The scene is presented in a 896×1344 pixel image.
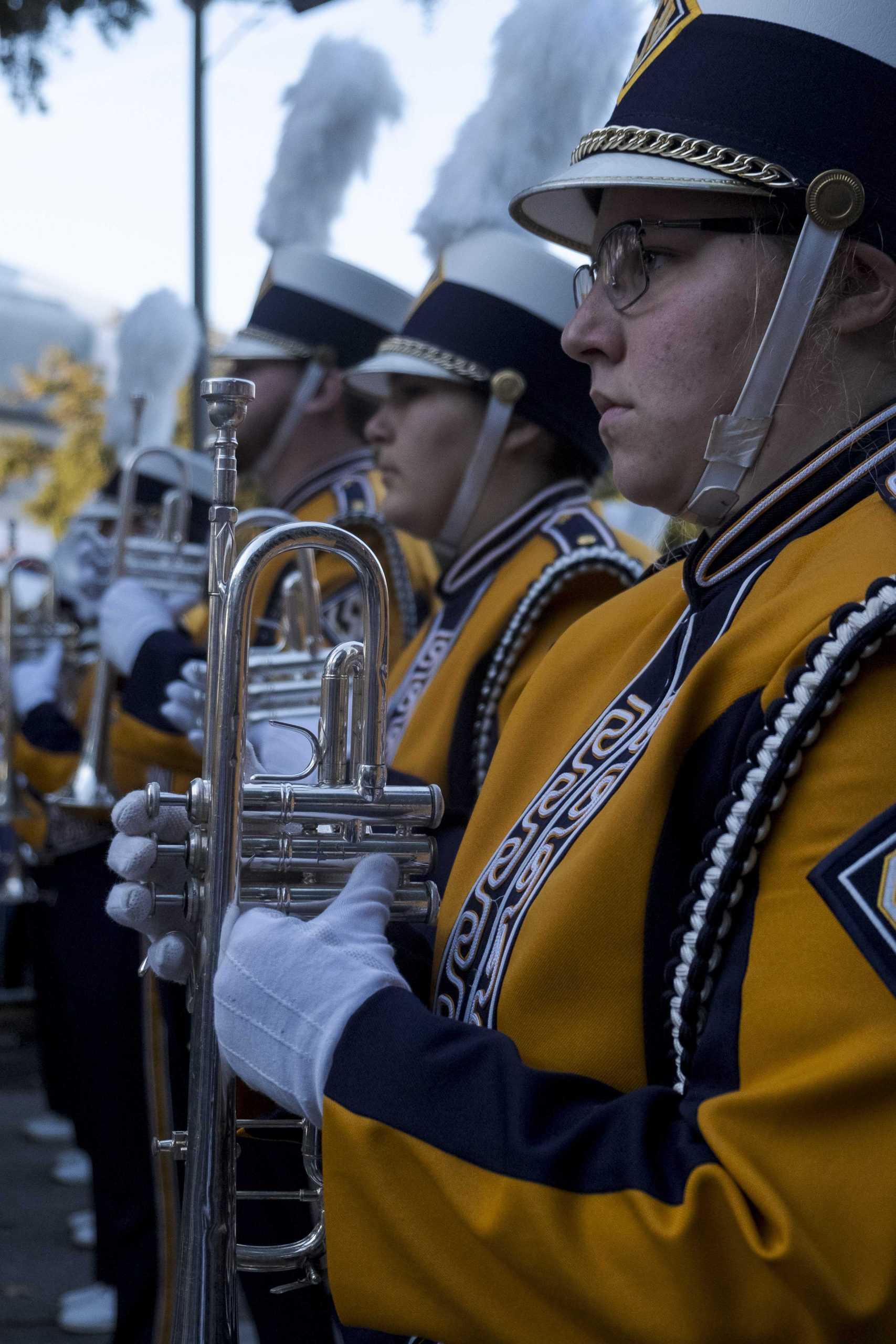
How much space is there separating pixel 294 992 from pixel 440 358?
2.02 metres

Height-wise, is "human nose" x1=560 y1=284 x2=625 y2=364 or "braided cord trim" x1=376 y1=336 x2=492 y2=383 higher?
"braided cord trim" x1=376 y1=336 x2=492 y2=383

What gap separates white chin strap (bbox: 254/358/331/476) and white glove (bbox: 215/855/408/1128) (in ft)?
9.71

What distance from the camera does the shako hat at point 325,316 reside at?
429cm

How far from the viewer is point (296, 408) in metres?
4.25

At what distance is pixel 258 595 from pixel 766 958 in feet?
9.22

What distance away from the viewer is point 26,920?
7.84 meters

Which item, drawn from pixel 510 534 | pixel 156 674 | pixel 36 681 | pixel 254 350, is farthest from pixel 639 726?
pixel 36 681

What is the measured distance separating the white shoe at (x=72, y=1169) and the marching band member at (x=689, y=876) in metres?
4.56

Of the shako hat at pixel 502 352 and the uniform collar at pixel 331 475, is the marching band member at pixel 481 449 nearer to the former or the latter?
the shako hat at pixel 502 352

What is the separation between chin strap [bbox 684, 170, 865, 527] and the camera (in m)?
1.40

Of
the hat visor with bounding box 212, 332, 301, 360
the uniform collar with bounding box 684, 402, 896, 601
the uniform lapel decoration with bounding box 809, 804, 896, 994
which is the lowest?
the uniform lapel decoration with bounding box 809, 804, 896, 994

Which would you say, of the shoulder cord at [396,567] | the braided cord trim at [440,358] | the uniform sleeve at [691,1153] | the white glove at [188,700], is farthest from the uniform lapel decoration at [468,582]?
the uniform sleeve at [691,1153]

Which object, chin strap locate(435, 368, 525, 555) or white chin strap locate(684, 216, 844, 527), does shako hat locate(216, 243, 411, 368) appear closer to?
chin strap locate(435, 368, 525, 555)

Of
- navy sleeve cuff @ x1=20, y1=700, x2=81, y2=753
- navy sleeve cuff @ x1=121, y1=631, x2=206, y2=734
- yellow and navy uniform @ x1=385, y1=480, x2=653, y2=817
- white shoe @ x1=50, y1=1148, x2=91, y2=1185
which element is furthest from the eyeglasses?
white shoe @ x1=50, y1=1148, x2=91, y2=1185
